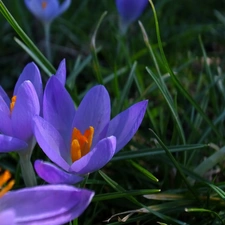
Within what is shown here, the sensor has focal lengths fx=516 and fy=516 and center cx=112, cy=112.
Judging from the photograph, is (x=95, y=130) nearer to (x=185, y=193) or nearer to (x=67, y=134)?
(x=67, y=134)

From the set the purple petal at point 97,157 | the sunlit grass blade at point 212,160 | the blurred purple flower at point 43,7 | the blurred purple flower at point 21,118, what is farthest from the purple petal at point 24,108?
the blurred purple flower at point 43,7

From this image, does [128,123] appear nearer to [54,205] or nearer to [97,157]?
[97,157]

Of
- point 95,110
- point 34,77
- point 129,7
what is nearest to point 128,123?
point 95,110

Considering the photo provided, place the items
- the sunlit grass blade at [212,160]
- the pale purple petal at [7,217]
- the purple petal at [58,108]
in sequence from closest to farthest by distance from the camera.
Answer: the pale purple petal at [7,217] → the purple petal at [58,108] → the sunlit grass blade at [212,160]

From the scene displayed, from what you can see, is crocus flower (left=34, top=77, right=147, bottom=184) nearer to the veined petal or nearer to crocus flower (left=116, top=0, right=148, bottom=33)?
the veined petal

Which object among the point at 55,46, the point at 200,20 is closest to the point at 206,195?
the point at 55,46

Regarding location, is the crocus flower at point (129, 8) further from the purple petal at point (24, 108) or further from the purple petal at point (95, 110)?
the purple petal at point (24, 108)
